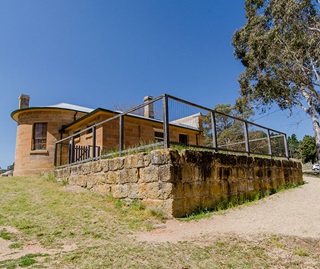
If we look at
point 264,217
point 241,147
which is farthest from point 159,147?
point 241,147

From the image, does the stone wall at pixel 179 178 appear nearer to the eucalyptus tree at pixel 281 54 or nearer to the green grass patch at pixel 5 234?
the green grass patch at pixel 5 234

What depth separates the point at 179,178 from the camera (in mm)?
4520

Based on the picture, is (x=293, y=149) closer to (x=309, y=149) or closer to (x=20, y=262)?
(x=309, y=149)

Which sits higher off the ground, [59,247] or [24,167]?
[24,167]

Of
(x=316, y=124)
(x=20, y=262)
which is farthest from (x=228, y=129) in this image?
(x=20, y=262)

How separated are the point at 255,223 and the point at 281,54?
1309cm

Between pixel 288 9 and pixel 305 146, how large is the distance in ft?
84.9

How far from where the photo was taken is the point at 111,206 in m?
5.24

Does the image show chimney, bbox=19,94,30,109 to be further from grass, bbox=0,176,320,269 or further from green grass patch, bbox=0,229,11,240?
green grass patch, bbox=0,229,11,240

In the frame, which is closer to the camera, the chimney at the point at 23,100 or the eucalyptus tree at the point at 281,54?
the eucalyptus tree at the point at 281,54

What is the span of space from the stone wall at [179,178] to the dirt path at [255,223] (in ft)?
1.28

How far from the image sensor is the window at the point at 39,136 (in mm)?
14406

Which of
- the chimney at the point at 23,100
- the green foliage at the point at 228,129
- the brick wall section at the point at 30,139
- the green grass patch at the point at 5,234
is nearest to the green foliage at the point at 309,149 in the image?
the green foliage at the point at 228,129

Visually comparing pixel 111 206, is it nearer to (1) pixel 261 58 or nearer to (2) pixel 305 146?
(1) pixel 261 58
